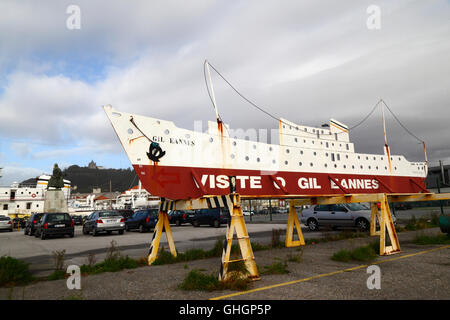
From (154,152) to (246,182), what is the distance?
9.45 feet

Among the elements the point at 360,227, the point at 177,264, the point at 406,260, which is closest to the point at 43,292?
the point at 177,264

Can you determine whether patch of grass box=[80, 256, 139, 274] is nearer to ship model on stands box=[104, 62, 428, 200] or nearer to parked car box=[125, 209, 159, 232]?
ship model on stands box=[104, 62, 428, 200]

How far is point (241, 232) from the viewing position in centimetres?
596

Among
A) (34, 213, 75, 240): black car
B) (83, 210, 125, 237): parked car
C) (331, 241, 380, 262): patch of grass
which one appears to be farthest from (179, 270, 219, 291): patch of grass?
(34, 213, 75, 240): black car

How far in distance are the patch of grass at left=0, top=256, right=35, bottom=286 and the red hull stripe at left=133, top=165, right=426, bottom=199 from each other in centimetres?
316

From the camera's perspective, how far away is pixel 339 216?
1623 cm

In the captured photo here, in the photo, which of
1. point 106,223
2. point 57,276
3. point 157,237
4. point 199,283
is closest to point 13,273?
point 57,276

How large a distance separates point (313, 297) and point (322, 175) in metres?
6.89

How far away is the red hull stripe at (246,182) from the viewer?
25.9 ft

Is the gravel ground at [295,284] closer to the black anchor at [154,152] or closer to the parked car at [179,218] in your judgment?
the black anchor at [154,152]

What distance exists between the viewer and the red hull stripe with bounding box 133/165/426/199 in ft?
25.9

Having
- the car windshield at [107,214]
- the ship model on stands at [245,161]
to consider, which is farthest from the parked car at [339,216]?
the car windshield at [107,214]

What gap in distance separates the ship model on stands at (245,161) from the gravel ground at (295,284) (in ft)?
7.46

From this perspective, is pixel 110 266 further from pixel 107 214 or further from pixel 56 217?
pixel 56 217
